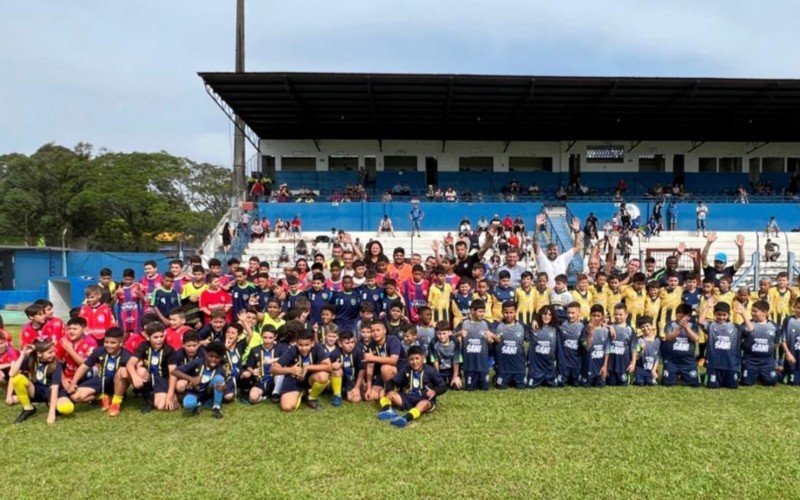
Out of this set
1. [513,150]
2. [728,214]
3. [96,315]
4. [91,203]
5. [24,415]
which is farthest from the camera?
[91,203]

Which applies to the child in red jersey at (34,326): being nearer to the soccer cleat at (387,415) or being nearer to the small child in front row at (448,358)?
the soccer cleat at (387,415)

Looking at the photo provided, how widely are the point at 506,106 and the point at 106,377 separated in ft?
70.1

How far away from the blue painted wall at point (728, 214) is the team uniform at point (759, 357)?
58.1 ft

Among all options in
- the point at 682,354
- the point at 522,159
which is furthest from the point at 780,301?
the point at 522,159

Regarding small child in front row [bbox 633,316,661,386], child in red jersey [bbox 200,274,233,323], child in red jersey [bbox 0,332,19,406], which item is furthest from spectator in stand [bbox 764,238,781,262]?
child in red jersey [bbox 0,332,19,406]

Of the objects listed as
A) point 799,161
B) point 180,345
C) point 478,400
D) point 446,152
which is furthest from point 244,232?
point 799,161

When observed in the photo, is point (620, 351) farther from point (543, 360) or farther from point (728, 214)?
point (728, 214)

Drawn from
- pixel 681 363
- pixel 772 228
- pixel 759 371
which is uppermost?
pixel 772 228

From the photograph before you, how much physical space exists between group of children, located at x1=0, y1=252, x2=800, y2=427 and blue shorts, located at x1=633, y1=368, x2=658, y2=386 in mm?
13

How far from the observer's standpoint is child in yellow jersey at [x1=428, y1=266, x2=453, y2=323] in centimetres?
788

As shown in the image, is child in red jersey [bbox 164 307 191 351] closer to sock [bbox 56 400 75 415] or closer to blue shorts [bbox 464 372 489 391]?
sock [bbox 56 400 75 415]

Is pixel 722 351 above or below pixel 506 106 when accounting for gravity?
below

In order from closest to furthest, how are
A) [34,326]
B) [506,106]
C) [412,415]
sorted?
[412,415]
[34,326]
[506,106]

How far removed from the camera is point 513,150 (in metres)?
29.9
